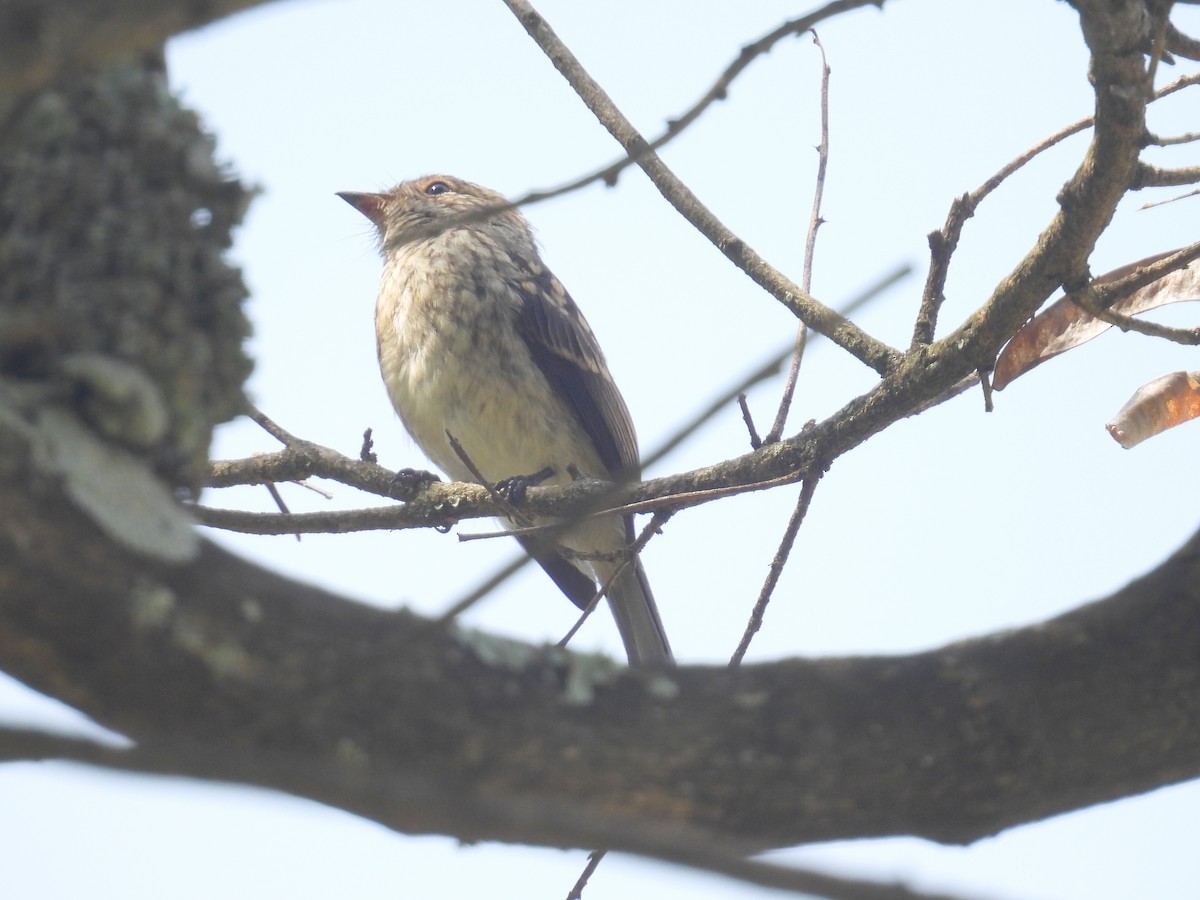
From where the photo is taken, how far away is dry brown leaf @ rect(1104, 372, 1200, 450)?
3090 mm

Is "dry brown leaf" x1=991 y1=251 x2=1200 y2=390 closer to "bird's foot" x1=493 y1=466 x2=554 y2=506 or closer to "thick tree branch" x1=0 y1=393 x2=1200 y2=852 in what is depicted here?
"thick tree branch" x1=0 y1=393 x2=1200 y2=852

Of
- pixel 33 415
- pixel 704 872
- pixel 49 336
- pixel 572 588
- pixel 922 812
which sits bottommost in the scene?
pixel 704 872

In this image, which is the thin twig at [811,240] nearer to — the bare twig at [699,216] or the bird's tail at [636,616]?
the bare twig at [699,216]

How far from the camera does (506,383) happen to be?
5629 millimetres

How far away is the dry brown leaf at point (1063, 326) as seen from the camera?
314 cm

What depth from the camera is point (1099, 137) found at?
8.00 ft

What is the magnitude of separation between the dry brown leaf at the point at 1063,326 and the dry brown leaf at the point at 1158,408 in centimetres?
19

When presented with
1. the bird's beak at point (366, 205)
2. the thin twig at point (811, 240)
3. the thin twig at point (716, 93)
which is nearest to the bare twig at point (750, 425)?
the thin twig at point (811, 240)

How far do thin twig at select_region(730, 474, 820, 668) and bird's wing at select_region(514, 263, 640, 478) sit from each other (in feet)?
7.56

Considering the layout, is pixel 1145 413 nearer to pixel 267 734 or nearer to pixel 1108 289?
pixel 1108 289

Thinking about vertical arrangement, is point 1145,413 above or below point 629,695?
above

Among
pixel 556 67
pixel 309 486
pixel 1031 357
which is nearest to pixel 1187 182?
pixel 1031 357

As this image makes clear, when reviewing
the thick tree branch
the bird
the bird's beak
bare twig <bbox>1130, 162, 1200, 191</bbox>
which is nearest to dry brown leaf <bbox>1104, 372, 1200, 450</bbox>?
bare twig <bbox>1130, 162, 1200, 191</bbox>

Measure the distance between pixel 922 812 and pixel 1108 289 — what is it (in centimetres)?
149
